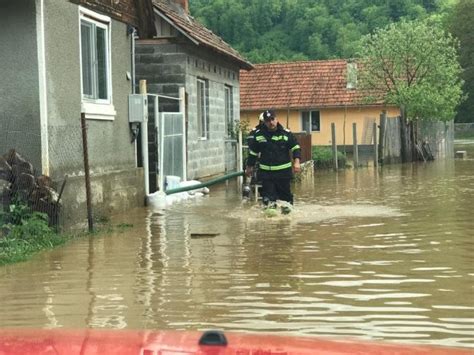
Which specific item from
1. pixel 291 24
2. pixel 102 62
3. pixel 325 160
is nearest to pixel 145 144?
pixel 102 62

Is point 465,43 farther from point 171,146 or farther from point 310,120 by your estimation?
point 171,146

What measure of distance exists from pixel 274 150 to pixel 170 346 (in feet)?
34.4

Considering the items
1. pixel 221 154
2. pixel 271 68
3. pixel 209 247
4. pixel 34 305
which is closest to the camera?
pixel 34 305

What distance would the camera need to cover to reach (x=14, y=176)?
1120 cm

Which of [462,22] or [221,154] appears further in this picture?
[462,22]

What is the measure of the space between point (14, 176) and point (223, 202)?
6.56 meters

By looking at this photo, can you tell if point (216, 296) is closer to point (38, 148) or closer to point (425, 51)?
point (38, 148)

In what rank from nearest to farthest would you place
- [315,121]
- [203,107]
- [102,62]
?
[102,62]
[203,107]
[315,121]

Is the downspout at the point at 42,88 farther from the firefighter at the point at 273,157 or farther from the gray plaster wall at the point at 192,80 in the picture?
the gray plaster wall at the point at 192,80

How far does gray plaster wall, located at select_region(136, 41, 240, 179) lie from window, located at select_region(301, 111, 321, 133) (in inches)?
894

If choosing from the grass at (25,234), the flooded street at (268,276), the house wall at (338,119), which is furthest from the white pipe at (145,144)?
the house wall at (338,119)

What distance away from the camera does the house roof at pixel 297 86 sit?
46312 mm

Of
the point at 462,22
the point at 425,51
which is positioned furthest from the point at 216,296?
the point at 462,22

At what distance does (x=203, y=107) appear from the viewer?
23000 millimetres
